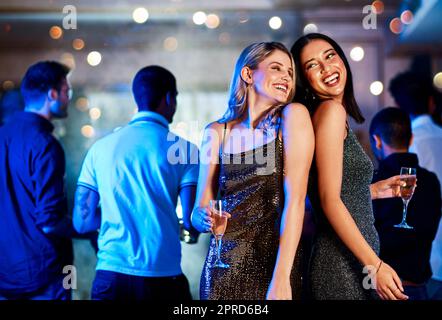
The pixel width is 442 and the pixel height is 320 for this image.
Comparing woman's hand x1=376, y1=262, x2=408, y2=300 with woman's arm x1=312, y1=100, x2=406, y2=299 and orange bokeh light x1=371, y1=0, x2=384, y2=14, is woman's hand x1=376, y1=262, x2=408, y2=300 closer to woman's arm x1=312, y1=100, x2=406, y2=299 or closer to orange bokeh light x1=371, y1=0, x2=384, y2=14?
woman's arm x1=312, y1=100, x2=406, y2=299

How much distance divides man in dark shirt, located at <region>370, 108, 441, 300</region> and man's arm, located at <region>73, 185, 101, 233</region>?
1214 mm

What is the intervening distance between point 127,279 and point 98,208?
39 cm

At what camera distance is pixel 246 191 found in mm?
1977

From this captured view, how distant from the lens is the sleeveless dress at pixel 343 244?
200cm

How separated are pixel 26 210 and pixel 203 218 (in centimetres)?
125

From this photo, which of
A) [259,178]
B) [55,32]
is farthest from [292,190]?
[55,32]

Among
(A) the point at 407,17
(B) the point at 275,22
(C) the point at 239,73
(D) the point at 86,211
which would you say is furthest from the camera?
(B) the point at 275,22

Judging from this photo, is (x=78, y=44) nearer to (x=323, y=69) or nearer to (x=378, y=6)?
(x=378, y=6)

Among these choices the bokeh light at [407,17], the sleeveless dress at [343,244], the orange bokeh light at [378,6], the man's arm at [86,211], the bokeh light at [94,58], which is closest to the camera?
the sleeveless dress at [343,244]

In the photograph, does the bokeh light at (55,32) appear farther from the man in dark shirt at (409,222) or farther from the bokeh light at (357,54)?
the man in dark shirt at (409,222)

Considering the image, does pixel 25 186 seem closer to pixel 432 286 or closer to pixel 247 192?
pixel 247 192

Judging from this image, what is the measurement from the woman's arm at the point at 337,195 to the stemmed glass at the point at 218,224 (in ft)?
0.98

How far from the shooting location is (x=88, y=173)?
2.82 metres

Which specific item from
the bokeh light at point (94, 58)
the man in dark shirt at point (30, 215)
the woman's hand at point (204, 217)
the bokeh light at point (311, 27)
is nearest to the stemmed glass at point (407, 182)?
the woman's hand at point (204, 217)
